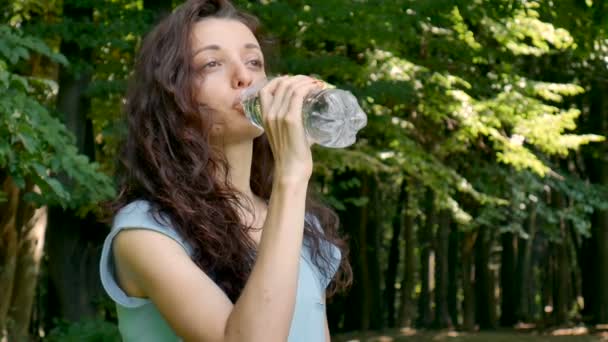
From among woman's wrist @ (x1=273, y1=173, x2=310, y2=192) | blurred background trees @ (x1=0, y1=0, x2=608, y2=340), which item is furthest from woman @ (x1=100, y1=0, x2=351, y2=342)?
blurred background trees @ (x1=0, y1=0, x2=608, y2=340)

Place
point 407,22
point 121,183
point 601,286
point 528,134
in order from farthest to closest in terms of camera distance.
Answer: point 601,286 → point 528,134 → point 407,22 → point 121,183

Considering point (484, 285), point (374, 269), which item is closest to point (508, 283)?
point (484, 285)

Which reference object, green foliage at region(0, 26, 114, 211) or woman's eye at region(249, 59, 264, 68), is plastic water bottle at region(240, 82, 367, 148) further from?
green foliage at region(0, 26, 114, 211)

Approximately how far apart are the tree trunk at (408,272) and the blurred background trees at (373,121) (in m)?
0.05

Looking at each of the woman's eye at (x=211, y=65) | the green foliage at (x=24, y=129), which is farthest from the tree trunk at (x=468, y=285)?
the woman's eye at (x=211, y=65)

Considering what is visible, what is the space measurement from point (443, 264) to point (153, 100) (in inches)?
839

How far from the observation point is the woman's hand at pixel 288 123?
1925 mm

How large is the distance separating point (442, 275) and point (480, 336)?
3.06m

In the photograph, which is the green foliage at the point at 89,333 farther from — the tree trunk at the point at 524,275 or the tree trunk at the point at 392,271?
the tree trunk at the point at 392,271

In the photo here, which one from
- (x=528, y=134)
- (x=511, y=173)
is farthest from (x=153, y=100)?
(x=511, y=173)

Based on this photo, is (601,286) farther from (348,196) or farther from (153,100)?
(153,100)

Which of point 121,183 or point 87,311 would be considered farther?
point 87,311

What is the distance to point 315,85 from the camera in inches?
76.2

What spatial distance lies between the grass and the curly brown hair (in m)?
17.0
